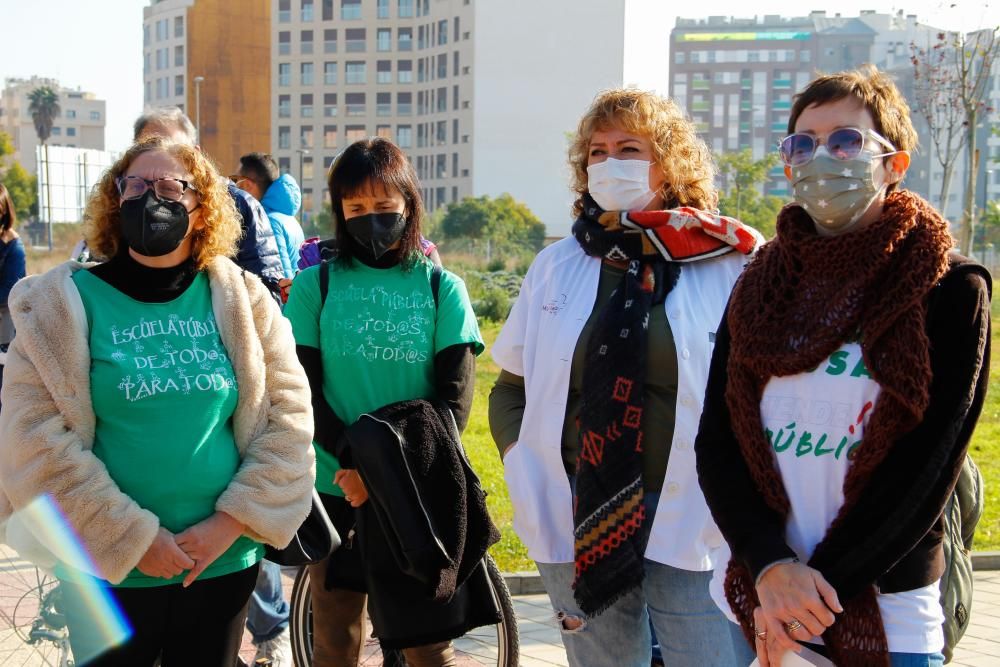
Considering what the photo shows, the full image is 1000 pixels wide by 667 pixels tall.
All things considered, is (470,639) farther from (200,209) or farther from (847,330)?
(847,330)

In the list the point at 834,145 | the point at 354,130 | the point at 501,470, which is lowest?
the point at 501,470

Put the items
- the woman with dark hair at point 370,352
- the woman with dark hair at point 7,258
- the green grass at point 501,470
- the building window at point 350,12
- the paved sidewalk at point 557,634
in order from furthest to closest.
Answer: the building window at point 350,12 < the green grass at point 501,470 < the woman with dark hair at point 7,258 < the paved sidewalk at point 557,634 < the woman with dark hair at point 370,352

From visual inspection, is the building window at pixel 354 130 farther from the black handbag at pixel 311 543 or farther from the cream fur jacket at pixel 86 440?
the cream fur jacket at pixel 86 440

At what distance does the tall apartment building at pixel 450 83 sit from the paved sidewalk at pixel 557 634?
86.9 metres

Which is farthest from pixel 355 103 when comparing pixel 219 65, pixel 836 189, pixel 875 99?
pixel 836 189

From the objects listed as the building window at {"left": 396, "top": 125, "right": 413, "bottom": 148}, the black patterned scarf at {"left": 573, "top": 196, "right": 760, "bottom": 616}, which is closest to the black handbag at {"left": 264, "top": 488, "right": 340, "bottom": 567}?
the black patterned scarf at {"left": 573, "top": 196, "right": 760, "bottom": 616}

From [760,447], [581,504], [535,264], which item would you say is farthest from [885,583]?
[535,264]

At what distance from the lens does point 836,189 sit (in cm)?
247

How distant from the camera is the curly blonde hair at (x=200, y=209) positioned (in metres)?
3.31

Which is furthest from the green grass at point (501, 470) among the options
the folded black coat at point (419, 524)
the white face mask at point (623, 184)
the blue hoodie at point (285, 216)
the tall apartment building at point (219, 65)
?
the tall apartment building at point (219, 65)

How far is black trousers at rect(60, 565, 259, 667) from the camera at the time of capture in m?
3.05

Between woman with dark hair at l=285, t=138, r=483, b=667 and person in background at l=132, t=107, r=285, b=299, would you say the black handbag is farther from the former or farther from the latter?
person in background at l=132, t=107, r=285, b=299

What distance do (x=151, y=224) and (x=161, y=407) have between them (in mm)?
543

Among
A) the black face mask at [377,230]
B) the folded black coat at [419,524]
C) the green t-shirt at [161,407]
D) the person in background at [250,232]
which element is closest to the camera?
the green t-shirt at [161,407]
